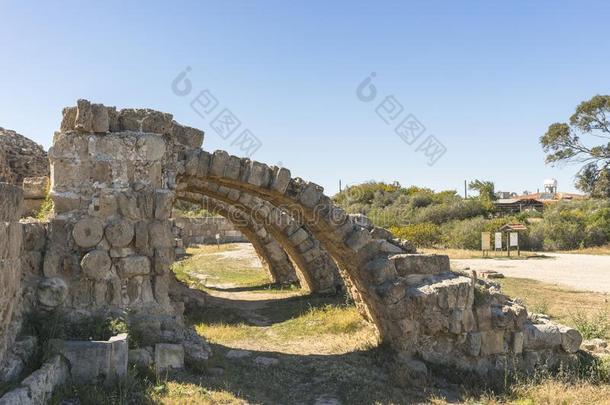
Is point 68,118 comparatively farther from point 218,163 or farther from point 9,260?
point 9,260

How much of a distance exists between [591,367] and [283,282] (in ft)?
27.3

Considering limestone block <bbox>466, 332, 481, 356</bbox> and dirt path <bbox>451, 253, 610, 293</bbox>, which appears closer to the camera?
limestone block <bbox>466, 332, 481, 356</bbox>

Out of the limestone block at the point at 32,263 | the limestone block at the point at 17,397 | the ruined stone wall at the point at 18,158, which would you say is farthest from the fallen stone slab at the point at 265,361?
the ruined stone wall at the point at 18,158

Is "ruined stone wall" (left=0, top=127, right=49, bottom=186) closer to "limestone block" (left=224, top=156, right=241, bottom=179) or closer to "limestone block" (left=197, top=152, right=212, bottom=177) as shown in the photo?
"limestone block" (left=197, top=152, right=212, bottom=177)

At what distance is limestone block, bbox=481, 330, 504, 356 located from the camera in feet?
21.2

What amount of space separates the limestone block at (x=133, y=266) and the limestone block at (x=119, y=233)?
0.18m

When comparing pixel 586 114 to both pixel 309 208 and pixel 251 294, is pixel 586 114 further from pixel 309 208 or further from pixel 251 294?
pixel 309 208

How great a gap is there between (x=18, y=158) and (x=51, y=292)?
746cm

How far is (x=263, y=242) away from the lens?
13.3 meters

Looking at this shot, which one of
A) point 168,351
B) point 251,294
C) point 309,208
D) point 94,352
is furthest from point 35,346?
point 251,294

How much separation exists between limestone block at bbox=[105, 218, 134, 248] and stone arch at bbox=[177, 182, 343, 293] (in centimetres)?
517

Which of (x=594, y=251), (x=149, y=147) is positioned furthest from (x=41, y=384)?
(x=594, y=251)

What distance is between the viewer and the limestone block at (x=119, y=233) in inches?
211

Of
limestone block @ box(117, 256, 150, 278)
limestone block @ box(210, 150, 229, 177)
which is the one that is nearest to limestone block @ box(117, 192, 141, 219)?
limestone block @ box(117, 256, 150, 278)
